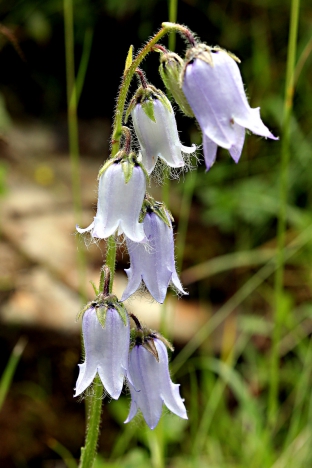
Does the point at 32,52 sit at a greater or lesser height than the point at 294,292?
greater

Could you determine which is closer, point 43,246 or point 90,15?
point 43,246

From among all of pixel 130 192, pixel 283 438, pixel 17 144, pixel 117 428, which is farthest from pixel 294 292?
pixel 130 192

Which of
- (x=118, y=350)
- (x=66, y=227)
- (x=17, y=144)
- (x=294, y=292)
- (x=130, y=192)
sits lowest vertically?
(x=118, y=350)

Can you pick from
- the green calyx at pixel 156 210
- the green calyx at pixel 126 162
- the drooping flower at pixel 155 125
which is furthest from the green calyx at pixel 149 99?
the green calyx at pixel 156 210

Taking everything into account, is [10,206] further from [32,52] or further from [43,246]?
[32,52]

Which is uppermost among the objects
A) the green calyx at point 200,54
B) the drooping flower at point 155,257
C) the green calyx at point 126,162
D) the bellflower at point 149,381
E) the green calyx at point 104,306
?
the green calyx at point 200,54

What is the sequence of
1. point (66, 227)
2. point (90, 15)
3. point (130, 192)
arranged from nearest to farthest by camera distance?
1. point (130, 192)
2. point (66, 227)
3. point (90, 15)

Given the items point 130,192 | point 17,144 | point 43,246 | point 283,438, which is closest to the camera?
point 130,192

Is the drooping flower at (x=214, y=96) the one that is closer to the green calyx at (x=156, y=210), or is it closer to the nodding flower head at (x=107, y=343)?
the green calyx at (x=156, y=210)
